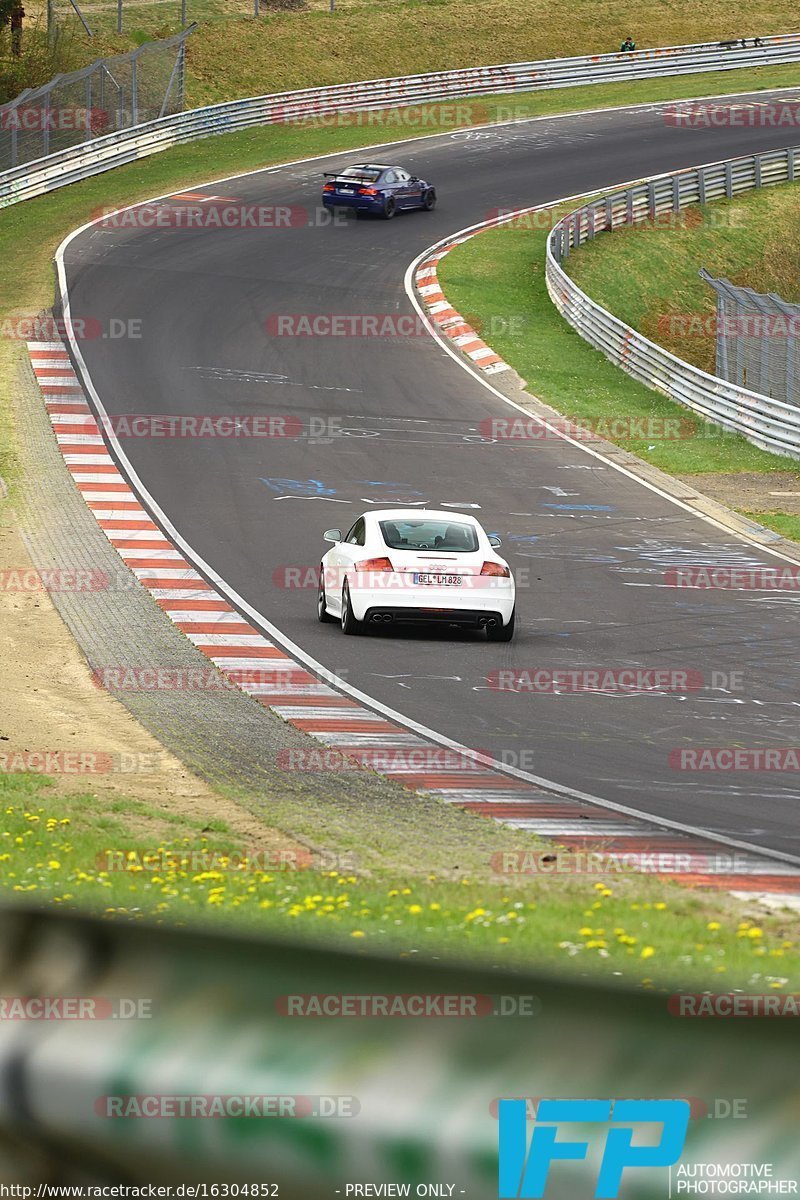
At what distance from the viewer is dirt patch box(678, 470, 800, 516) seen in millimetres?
26656

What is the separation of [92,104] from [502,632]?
3953cm

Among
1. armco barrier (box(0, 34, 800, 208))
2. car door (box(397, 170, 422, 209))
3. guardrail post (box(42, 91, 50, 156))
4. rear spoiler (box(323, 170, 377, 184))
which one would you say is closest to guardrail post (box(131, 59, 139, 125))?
armco barrier (box(0, 34, 800, 208))

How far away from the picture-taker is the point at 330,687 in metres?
15.9

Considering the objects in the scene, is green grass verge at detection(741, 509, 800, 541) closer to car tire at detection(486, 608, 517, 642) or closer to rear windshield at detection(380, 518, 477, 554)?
rear windshield at detection(380, 518, 477, 554)

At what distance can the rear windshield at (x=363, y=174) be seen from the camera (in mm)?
49250

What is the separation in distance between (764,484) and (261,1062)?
83.0ft

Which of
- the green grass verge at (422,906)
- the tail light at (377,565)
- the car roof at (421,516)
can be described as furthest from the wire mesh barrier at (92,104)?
the green grass verge at (422,906)

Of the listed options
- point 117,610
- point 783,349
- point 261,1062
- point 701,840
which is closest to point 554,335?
point 783,349

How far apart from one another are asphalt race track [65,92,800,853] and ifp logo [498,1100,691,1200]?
675 cm

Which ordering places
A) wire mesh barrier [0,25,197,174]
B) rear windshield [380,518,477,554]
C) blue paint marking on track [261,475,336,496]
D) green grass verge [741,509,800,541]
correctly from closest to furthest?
rear windshield [380,518,477,554] → green grass verge [741,509,800,541] → blue paint marking on track [261,475,336,496] → wire mesh barrier [0,25,197,174]

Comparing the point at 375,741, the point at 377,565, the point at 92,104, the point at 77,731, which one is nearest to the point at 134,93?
the point at 92,104

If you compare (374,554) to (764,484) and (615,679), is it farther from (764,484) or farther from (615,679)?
(764,484)

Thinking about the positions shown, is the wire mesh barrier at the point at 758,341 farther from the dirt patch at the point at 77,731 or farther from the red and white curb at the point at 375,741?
the dirt patch at the point at 77,731

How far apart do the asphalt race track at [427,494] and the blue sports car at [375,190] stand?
60 cm
